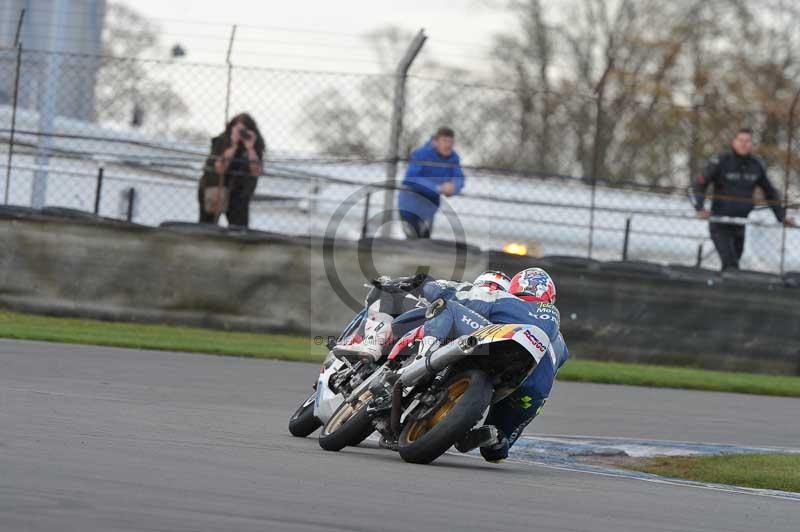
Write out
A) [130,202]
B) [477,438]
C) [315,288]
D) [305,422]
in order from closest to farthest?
[477,438]
[305,422]
[315,288]
[130,202]

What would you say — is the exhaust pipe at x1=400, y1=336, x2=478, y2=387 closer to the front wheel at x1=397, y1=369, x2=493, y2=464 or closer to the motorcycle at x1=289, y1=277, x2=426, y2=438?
the front wheel at x1=397, y1=369, x2=493, y2=464

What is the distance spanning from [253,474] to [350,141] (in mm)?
14447

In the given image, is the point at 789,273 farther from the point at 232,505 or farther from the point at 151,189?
the point at 232,505

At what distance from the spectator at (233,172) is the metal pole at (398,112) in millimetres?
1377

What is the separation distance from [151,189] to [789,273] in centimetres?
739

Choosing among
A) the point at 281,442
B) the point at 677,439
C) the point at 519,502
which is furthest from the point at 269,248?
the point at 519,502

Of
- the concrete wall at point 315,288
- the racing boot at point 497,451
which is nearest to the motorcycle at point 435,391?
the racing boot at point 497,451

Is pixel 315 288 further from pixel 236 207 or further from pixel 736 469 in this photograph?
pixel 736 469

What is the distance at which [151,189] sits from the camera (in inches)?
710

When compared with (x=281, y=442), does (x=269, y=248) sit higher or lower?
higher

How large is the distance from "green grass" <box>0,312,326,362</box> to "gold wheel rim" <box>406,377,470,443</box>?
6233mm

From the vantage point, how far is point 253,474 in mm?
6180

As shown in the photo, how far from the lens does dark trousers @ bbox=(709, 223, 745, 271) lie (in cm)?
1695

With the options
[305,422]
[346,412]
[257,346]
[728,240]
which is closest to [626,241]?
[728,240]
